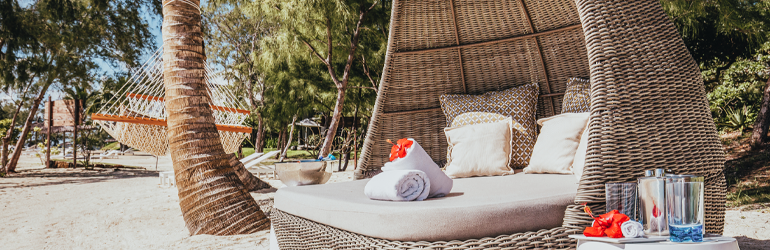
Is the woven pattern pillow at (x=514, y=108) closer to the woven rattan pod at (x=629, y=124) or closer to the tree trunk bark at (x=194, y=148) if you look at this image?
the woven rattan pod at (x=629, y=124)

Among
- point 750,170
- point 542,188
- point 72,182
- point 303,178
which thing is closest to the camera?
point 542,188

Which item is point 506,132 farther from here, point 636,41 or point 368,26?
point 368,26

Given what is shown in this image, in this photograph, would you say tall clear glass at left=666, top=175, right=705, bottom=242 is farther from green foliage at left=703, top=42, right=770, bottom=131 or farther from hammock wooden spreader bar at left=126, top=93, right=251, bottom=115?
green foliage at left=703, top=42, right=770, bottom=131

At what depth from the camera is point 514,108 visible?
2773 mm

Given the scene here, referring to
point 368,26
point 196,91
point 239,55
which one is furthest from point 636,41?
point 239,55

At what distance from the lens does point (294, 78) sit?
955 cm

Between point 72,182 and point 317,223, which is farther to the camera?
point 72,182

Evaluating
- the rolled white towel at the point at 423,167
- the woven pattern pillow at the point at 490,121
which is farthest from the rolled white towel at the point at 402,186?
the woven pattern pillow at the point at 490,121

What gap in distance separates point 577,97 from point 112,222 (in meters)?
3.79

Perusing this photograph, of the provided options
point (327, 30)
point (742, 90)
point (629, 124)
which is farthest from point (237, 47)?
point (629, 124)

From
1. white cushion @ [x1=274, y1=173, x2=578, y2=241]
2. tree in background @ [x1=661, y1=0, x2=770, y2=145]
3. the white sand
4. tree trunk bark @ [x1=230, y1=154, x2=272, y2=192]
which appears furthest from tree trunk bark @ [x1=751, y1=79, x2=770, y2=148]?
tree trunk bark @ [x1=230, y1=154, x2=272, y2=192]

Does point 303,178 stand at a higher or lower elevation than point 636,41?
lower

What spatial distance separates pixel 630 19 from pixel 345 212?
1.13 m

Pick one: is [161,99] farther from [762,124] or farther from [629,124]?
[762,124]
